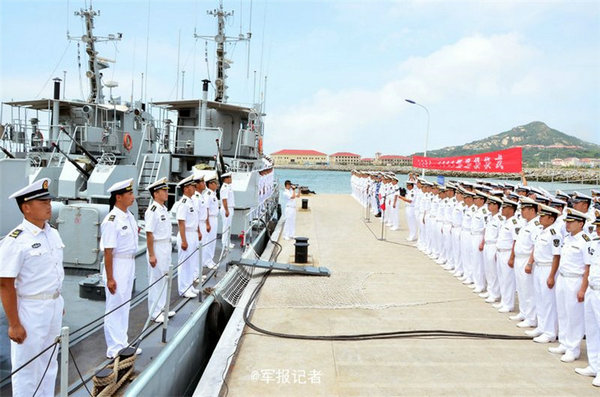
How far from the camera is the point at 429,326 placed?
200 inches

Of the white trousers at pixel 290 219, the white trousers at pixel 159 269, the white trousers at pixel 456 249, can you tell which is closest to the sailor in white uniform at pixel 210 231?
the white trousers at pixel 159 269

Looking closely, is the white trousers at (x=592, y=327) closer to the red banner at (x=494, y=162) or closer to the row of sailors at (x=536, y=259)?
the row of sailors at (x=536, y=259)

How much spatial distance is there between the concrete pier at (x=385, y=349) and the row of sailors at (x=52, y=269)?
1.11 m

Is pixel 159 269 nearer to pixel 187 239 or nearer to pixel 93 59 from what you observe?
pixel 187 239

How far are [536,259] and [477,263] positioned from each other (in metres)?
1.93

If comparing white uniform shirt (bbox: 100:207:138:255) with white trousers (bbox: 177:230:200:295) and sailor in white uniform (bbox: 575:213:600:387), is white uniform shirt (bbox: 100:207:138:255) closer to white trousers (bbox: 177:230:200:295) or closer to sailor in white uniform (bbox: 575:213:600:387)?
white trousers (bbox: 177:230:200:295)

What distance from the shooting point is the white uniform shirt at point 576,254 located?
4.19 metres

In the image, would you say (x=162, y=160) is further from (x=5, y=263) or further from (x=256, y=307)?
(x=5, y=263)

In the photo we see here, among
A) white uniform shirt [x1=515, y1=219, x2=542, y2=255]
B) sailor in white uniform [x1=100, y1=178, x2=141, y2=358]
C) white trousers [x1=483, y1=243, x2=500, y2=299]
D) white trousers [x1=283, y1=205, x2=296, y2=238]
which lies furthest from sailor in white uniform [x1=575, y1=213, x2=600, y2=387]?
white trousers [x1=283, y1=205, x2=296, y2=238]

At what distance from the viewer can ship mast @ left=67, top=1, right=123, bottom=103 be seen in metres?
15.2

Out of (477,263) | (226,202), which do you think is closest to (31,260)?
(226,202)

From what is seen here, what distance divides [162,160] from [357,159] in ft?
411

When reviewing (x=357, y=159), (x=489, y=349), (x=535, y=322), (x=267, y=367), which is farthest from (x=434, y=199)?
(x=357, y=159)

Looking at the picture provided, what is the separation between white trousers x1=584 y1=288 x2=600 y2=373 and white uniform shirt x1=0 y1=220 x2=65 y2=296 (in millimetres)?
4440
